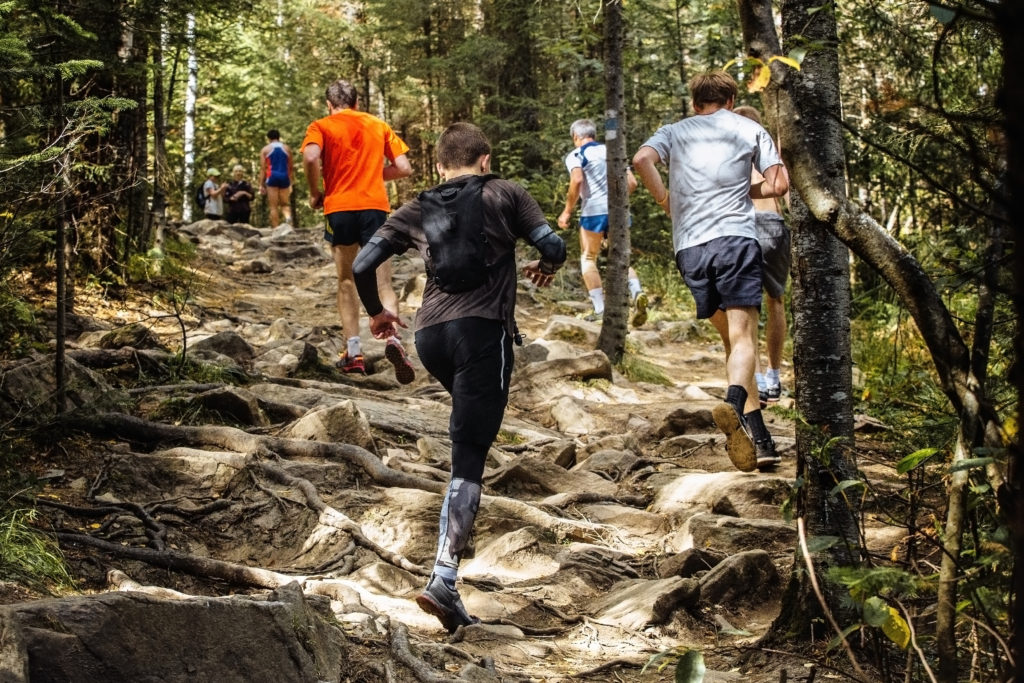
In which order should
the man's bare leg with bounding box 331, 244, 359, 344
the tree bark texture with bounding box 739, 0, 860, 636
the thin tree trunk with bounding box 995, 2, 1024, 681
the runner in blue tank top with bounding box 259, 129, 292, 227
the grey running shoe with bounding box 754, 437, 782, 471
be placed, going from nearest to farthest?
the thin tree trunk with bounding box 995, 2, 1024, 681
the tree bark texture with bounding box 739, 0, 860, 636
the grey running shoe with bounding box 754, 437, 782, 471
the man's bare leg with bounding box 331, 244, 359, 344
the runner in blue tank top with bounding box 259, 129, 292, 227

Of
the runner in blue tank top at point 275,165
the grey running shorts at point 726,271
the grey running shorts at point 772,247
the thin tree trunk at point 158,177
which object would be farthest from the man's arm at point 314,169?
the runner in blue tank top at point 275,165

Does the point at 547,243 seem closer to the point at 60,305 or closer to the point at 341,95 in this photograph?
the point at 60,305

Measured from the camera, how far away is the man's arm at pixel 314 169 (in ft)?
26.9

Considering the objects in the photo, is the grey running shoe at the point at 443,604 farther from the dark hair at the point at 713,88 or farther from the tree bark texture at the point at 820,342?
the dark hair at the point at 713,88

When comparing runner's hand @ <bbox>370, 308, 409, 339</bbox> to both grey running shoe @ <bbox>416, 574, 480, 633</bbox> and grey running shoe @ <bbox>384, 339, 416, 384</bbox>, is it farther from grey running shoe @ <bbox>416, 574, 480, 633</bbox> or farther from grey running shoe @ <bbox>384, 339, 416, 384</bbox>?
grey running shoe @ <bbox>384, 339, 416, 384</bbox>

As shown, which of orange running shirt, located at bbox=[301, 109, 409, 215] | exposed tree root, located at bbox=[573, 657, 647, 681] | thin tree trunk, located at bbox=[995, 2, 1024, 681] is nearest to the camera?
thin tree trunk, located at bbox=[995, 2, 1024, 681]

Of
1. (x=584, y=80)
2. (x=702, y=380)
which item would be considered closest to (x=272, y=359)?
(x=702, y=380)

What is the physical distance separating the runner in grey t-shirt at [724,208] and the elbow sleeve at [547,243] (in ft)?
5.52

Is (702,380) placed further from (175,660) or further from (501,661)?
(175,660)

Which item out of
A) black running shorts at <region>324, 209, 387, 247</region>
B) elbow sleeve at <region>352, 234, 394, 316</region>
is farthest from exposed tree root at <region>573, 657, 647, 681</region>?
black running shorts at <region>324, 209, 387, 247</region>

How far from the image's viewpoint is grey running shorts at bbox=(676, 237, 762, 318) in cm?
597

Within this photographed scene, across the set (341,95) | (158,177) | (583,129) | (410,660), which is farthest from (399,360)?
(158,177)

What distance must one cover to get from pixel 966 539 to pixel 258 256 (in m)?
16.5

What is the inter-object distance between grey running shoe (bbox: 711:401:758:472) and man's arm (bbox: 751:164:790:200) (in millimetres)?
1344
